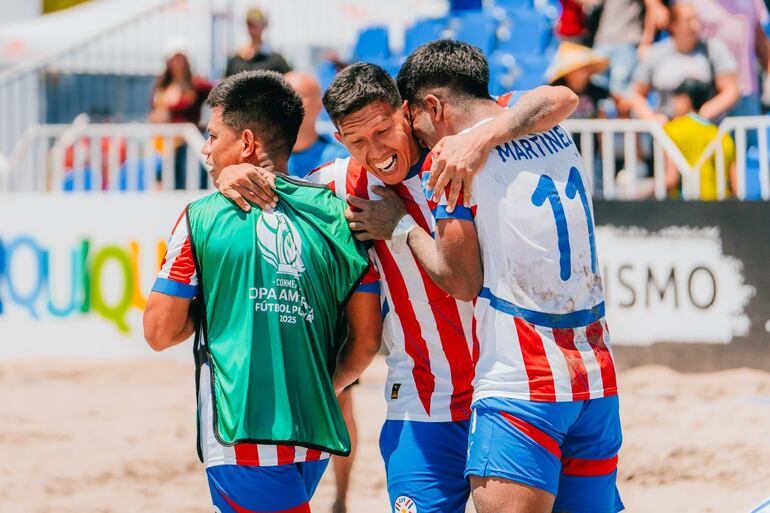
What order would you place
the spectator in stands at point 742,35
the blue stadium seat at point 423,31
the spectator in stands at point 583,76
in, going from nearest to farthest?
the spectator in stands at point 583,76 → the spectator in stands at point 742,35 → the blue stadium seat at point 423,31

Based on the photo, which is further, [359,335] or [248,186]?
[359,335]

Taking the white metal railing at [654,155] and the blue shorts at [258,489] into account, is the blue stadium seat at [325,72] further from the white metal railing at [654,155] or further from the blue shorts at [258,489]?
the blue shorts at [258,489]

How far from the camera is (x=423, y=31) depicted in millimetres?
11625

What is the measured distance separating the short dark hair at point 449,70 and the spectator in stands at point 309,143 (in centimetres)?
224

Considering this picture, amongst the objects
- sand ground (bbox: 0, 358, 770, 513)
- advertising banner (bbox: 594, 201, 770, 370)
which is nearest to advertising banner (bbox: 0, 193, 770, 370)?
advertising banner (bbox: 594, 201, 770, 370)

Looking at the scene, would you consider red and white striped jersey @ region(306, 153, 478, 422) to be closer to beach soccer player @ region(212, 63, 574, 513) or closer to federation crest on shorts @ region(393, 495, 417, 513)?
beach soccer player @ region(212, 63, 574, 513)

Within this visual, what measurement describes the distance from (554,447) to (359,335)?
2.18ft

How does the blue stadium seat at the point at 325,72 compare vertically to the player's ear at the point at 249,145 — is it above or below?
above

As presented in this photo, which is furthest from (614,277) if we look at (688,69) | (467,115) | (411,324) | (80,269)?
(467,115)

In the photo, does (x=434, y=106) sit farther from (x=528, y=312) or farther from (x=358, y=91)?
(x=528, y=312)

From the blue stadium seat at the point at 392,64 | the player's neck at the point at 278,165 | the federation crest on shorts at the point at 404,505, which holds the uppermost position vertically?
the blue stadium seat at the point at 392,64

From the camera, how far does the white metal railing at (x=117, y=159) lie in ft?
31.5

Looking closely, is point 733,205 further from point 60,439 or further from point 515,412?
point 515,412

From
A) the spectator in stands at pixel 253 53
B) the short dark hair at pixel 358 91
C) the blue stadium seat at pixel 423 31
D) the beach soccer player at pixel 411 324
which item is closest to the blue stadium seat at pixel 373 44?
the blue stadium seat at pixel 423 31
